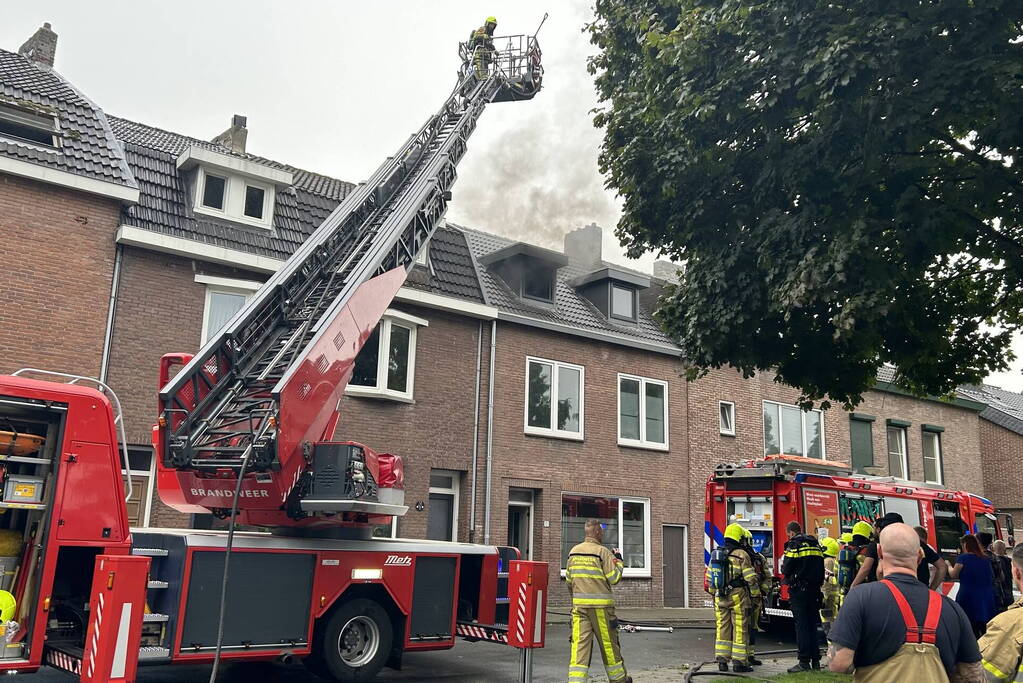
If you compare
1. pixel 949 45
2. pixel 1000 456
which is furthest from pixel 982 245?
pixel 1000 456

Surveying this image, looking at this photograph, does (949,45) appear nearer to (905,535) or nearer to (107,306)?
(905,535)

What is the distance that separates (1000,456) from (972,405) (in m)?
3.18

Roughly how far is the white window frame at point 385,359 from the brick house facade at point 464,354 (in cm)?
5

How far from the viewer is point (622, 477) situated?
64.6 feet

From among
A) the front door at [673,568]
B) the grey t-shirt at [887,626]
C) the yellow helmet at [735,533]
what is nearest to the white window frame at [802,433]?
the front door at [673,568]

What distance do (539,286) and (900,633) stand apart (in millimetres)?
16120

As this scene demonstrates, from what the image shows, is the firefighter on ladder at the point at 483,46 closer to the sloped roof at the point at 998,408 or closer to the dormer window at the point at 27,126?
the dormer window at the point at 27,126

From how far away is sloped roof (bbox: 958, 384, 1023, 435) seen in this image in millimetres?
29938

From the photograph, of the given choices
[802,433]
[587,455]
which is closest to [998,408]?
[802,433]

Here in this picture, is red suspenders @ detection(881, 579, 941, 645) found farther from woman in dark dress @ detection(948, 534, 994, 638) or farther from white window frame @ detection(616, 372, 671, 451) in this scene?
white window frame @ detection(616, 372, 671, 451)

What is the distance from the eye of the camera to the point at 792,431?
923 inches

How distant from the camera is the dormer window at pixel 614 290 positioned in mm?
20922

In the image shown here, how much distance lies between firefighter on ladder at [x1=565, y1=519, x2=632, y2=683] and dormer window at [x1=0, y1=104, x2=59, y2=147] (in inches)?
417

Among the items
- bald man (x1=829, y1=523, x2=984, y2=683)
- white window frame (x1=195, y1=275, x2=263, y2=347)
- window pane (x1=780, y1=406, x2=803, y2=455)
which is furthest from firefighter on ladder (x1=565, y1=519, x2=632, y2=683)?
window pane (x1=780, y1=406, x2=803, y2=455)
